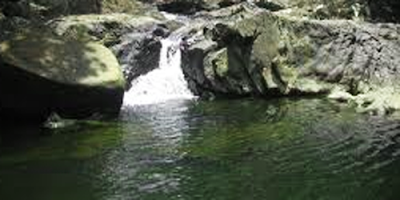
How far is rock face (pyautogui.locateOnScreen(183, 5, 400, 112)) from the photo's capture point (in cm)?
2566

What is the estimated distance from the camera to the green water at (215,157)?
1438 centimetres

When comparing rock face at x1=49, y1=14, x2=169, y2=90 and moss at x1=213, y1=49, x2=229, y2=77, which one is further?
rock face at x1=49, y1=14, x2=169, y2=90

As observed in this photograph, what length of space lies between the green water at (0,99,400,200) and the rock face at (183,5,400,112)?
275 cm

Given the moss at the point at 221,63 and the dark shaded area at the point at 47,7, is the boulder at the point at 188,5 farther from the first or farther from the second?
the moss at the point at 221,63

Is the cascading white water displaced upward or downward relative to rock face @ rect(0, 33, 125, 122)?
downward

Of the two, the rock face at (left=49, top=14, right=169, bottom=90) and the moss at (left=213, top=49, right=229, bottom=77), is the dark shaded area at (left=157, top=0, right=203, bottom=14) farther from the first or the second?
the moss at (left=213, top=49, right=229, bottom=77)

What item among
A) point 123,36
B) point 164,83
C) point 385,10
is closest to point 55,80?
point 164,83

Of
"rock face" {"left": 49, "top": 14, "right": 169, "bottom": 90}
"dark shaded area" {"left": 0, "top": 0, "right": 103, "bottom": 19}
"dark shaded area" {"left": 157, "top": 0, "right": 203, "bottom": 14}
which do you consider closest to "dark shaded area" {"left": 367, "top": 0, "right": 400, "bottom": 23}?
"dark shaded area" {"left": 157, "top": 0, "right": 203, "bottom": 14}

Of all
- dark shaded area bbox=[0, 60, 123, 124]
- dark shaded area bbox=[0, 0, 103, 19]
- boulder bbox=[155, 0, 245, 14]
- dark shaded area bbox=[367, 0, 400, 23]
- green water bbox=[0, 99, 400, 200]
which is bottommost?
green water bbox=[0, 99, 400, 200]

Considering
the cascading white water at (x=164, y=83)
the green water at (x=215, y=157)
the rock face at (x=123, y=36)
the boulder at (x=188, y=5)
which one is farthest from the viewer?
the boulder at (x=188, y=5)

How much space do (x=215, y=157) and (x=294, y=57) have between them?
1060cm

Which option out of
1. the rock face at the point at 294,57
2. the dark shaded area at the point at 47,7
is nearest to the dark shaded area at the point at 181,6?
the dark shaded area at the point at 47,7

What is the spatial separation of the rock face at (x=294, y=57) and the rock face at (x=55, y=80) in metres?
5.20

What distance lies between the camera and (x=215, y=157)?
17.1m
